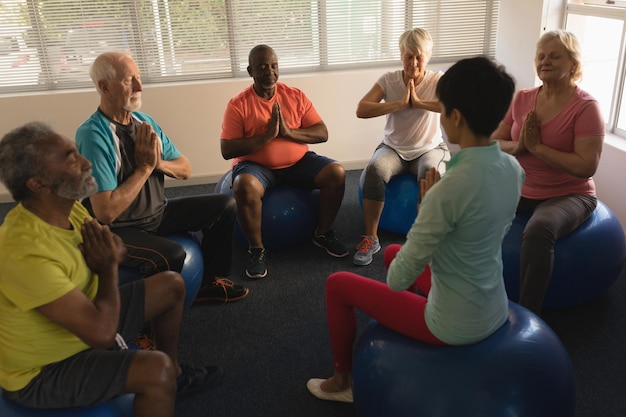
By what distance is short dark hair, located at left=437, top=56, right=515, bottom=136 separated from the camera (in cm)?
142

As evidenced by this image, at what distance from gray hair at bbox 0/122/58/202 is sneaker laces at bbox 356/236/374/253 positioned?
184 centimetres

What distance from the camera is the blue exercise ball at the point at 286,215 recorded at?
10.2 ft

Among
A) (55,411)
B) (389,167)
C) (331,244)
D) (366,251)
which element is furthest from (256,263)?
(55,411)

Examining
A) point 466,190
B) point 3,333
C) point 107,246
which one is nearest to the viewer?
point 466,190

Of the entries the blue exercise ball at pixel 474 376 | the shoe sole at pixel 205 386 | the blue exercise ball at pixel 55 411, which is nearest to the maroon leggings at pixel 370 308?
the blue exercise ball at pixel 474 376

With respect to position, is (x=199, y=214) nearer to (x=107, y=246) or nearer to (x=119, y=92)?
(x=119, y=92)

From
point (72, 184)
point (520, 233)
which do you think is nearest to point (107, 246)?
point (72, 184)

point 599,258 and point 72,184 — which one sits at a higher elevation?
point 72,184

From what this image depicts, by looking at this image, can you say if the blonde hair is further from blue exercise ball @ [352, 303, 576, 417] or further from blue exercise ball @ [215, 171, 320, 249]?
blue exercise ball @ [215, 171, 320, 249]

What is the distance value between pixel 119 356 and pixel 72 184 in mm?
517

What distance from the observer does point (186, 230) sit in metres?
2.68

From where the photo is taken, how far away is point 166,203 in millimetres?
2680

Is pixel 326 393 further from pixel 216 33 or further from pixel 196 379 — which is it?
pixel 216 33

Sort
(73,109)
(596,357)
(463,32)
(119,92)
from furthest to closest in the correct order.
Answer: (463,32), (73,109), (119,92), (596,357)
